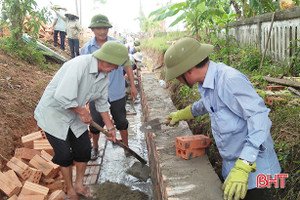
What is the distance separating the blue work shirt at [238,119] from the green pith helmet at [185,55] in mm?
117

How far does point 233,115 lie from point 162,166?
1100 mm

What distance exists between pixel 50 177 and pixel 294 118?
10.2 ft

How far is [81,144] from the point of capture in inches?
116

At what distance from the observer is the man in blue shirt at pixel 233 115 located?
5.22 feet

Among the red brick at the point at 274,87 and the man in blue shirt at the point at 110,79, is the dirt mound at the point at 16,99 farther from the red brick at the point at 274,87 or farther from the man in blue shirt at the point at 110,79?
the red brick at the point at 274,87

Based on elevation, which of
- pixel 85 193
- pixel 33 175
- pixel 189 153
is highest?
pixel 189 153

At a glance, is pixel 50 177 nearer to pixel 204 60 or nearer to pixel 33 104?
pixel 33 104

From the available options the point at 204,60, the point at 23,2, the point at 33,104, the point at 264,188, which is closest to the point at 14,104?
the point at 33,104

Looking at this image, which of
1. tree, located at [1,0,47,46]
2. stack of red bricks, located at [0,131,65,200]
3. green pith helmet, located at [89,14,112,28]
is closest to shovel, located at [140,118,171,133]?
stack of red bricks, located at [0,131,65,200]

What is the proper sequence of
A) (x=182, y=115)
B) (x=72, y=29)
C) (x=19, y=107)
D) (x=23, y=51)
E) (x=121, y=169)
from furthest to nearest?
(x=72, y=29), (x=23, y=51), (x=19, y=107), (x=121, y=169), (x=182, y=115)

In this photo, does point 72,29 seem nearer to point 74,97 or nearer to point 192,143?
point 74,97

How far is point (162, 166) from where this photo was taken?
102 inches

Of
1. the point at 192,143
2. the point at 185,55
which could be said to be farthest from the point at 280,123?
the point at 185,55

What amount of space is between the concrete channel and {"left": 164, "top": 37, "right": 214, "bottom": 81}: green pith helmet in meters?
1.02
